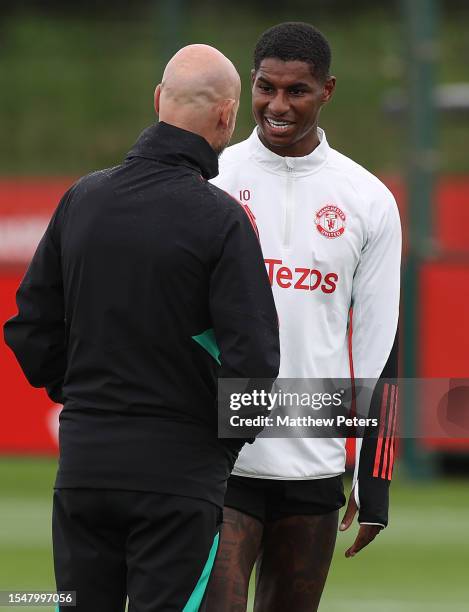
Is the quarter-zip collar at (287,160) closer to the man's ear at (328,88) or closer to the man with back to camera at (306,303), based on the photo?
the man with back to camera at (306,303)

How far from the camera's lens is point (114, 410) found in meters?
3.54

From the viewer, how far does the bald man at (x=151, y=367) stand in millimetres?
3514

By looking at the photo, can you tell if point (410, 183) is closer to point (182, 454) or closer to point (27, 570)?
point (27, 570)

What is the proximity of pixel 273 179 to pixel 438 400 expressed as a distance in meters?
7.34

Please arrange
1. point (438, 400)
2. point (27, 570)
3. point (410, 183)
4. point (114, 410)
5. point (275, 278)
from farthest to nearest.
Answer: point (410, 183) < point (438, 400) < point (27, 570) < point (275, 278) < point (114, 410)

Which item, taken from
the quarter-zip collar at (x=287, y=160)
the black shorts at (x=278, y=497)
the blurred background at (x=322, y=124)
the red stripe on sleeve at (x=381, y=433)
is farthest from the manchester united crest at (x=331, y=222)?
the blurred background at (x=322, y=124)

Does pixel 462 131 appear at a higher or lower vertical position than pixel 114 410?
higher

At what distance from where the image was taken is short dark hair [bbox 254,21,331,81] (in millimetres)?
4355

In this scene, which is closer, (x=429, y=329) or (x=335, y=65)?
(x=429, y=329)

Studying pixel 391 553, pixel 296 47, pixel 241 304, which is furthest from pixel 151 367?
pixel 391 553

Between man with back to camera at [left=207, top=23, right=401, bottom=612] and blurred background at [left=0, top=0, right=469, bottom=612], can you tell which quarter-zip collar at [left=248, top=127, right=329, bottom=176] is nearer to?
man with back to camera at [left=207, top=23, right=401, bottom=612]

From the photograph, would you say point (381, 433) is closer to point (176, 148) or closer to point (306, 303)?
point (306, 303)

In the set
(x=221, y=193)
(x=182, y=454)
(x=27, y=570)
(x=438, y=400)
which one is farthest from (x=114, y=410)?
(x=438, y=400)

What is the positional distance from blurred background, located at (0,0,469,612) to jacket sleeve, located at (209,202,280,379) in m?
7.52
